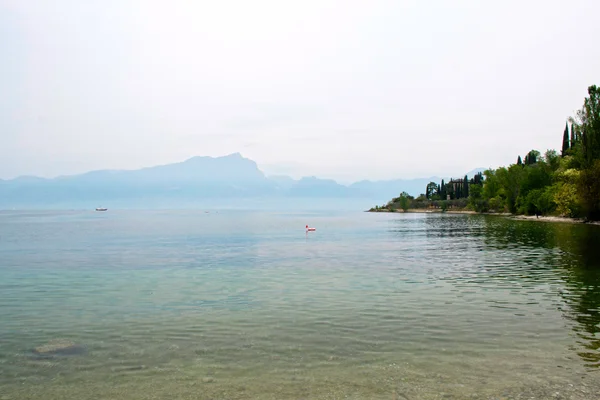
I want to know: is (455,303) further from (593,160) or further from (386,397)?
(593,160)

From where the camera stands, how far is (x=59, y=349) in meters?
22.4

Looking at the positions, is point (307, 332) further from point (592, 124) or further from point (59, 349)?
point (592, 124)

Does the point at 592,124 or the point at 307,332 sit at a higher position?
the point at 592,124

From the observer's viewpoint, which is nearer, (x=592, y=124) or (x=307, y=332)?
(x=307, y=332)

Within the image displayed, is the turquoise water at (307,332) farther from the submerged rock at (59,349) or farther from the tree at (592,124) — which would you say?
the tree at (592,124)

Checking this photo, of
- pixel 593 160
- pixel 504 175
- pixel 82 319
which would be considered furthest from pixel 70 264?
pixel 504 175

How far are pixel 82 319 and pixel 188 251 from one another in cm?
4727

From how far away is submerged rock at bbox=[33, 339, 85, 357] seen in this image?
71.4 ft

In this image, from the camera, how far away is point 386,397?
15953 millimetres

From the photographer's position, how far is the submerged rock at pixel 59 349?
21.8 metres

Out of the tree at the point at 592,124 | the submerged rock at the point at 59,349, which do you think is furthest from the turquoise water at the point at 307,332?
the tree at the point at 592,124

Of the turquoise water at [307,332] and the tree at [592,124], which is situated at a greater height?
the tree at [592,124]

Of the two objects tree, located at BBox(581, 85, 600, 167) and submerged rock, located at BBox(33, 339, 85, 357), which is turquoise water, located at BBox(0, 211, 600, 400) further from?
tree, located at BBox(581, 85, 600, 167)

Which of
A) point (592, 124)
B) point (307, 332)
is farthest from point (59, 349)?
point (592, 124)
